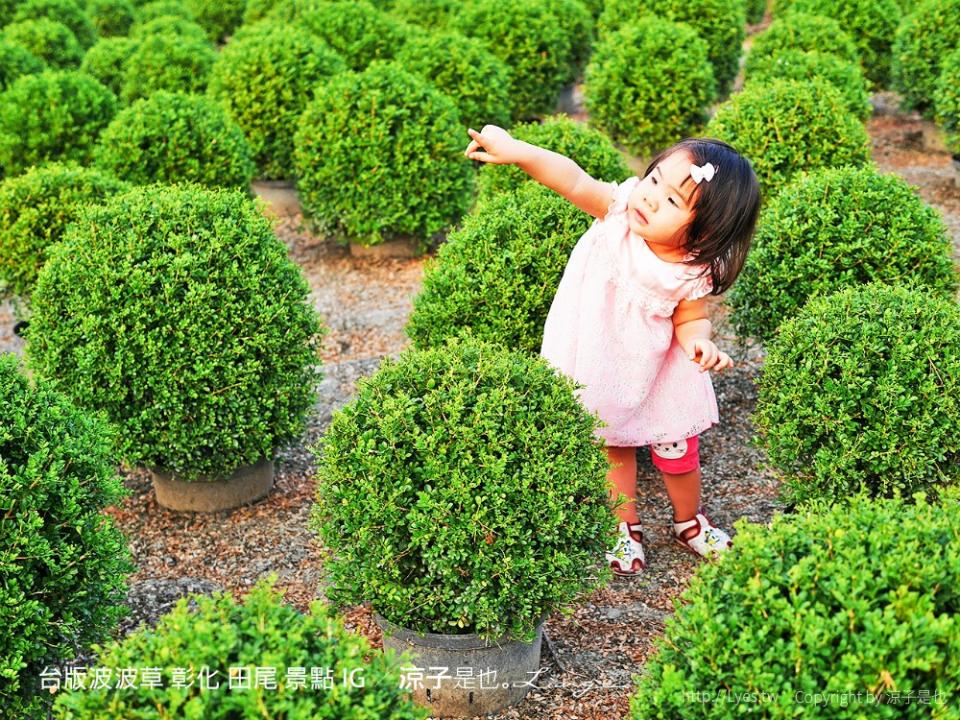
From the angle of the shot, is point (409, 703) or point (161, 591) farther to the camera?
point (161, 591)

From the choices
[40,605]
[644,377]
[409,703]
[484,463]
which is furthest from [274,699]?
[644,377]

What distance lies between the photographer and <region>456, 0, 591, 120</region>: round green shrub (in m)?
10.8

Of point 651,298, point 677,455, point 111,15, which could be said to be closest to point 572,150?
point 651,298

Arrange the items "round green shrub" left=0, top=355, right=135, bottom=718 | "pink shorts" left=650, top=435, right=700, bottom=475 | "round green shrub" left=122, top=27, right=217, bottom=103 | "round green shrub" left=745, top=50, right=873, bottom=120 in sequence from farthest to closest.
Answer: "round green shrub" left=122, top=27, right=217, bottom=103
"round green shrub" left=745, top=50, right=873, bottom=120
"pink shorts" left=650, top=435, right=700, bottom=475
"round green shrub" left=0, top=355, right=135, bottom=718

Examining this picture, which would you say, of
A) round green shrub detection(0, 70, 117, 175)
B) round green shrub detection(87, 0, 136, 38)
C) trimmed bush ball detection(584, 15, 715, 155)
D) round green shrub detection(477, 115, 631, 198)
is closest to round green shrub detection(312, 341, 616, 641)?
round green shrub detection(477, 115, 631, 198)

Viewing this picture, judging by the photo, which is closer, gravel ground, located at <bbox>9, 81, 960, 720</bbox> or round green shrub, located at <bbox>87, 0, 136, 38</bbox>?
gravel ground, located at <bbox>9, 81, 960, 720</bbox>

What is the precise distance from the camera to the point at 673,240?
4.17 metres

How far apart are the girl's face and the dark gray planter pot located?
5.20 ft

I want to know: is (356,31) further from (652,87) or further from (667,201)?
(667,201)

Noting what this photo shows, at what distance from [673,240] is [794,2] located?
8.46m

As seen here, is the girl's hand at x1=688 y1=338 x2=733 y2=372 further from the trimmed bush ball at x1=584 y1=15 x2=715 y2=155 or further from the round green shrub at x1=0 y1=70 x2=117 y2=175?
the round green shrub at x1=0 y1=70 x2=117 y2=175

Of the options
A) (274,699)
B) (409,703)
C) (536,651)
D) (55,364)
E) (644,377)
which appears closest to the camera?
(274,699)

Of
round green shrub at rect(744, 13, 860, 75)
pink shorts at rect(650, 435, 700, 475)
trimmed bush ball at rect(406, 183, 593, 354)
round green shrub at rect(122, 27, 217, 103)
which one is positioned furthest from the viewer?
round green shrub at rect(122, 27, 217, 103)

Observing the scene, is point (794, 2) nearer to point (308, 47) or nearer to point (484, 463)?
point (308, 47)
